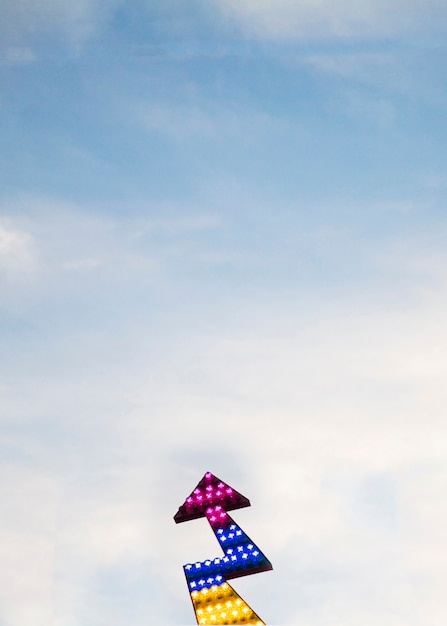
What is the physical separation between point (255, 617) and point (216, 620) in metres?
1.04

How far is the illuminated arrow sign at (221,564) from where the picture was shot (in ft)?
46.5

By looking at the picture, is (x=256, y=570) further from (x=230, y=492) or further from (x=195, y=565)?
(x=230, y=492)

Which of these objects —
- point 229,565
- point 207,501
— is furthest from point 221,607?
point 207,501

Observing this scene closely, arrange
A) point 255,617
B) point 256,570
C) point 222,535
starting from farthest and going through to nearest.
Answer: point 222,535 < point 256,570 < point 255,617

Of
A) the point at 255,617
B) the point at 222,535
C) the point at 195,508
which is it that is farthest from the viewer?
the point at 195,508

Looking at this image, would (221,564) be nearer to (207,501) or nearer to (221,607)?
(221,607)

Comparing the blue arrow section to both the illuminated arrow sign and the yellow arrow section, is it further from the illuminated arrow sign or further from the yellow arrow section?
the yellow arrow section

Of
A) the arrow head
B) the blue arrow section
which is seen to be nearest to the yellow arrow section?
the blue arrow section

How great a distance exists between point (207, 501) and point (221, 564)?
3.30 meters

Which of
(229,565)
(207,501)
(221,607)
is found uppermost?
(207,501)

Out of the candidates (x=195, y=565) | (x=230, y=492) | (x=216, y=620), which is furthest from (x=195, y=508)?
(x=216, y=620)

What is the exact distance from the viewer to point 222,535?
17.1 metres

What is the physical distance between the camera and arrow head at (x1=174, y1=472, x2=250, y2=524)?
18.8 metres

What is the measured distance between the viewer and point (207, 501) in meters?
19.0
